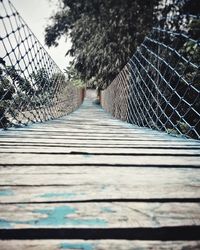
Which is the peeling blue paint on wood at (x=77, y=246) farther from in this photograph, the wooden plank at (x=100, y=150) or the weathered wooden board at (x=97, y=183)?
the wooden plank at (x=100, y=150)

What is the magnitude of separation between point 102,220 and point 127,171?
0.37 metres

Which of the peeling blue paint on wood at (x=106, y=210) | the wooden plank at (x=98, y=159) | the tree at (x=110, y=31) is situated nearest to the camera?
the peeling blue paint on wood at (x=106, y=210)

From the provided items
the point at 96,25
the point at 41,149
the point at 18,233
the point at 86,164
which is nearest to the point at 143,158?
the point at 86,164

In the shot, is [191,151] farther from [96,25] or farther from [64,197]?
[96,25]

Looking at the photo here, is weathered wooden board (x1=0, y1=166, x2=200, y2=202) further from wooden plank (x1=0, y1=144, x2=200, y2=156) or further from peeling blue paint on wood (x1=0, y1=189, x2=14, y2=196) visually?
wooden plank (x1=0, y1=144, x2=200, y2=156)

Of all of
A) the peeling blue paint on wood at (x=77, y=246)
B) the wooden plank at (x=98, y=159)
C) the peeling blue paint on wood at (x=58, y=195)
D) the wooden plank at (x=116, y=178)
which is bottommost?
the wooden plank at (x=98, y=159)

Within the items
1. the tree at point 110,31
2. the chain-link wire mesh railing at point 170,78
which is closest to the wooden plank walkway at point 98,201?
the chain-link wire mesh railing at point 170,78

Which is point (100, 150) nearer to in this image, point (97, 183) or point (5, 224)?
point (97, 183)

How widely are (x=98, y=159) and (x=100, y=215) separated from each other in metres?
0.50

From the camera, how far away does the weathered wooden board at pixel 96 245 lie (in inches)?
20.5

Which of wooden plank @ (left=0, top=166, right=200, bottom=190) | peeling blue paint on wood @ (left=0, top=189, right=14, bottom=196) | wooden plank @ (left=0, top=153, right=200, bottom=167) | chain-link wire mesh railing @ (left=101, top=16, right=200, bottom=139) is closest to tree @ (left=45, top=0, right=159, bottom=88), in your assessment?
chain-link wire mesh railing @ (left=101, top=16, right=200, bottom=139)

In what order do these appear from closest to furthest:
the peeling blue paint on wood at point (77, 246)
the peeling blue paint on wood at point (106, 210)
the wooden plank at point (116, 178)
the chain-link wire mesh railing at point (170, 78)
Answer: the peeling blue paint on wood at point (77, 246) → the peeling blue paint on wood at point (106, 210) → the wooden plank at point (116, 178) → the chain-link wire mesh railing at point (170, 78)

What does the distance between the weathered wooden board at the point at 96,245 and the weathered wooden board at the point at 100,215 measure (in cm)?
5

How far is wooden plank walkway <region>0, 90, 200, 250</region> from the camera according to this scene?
55cm
